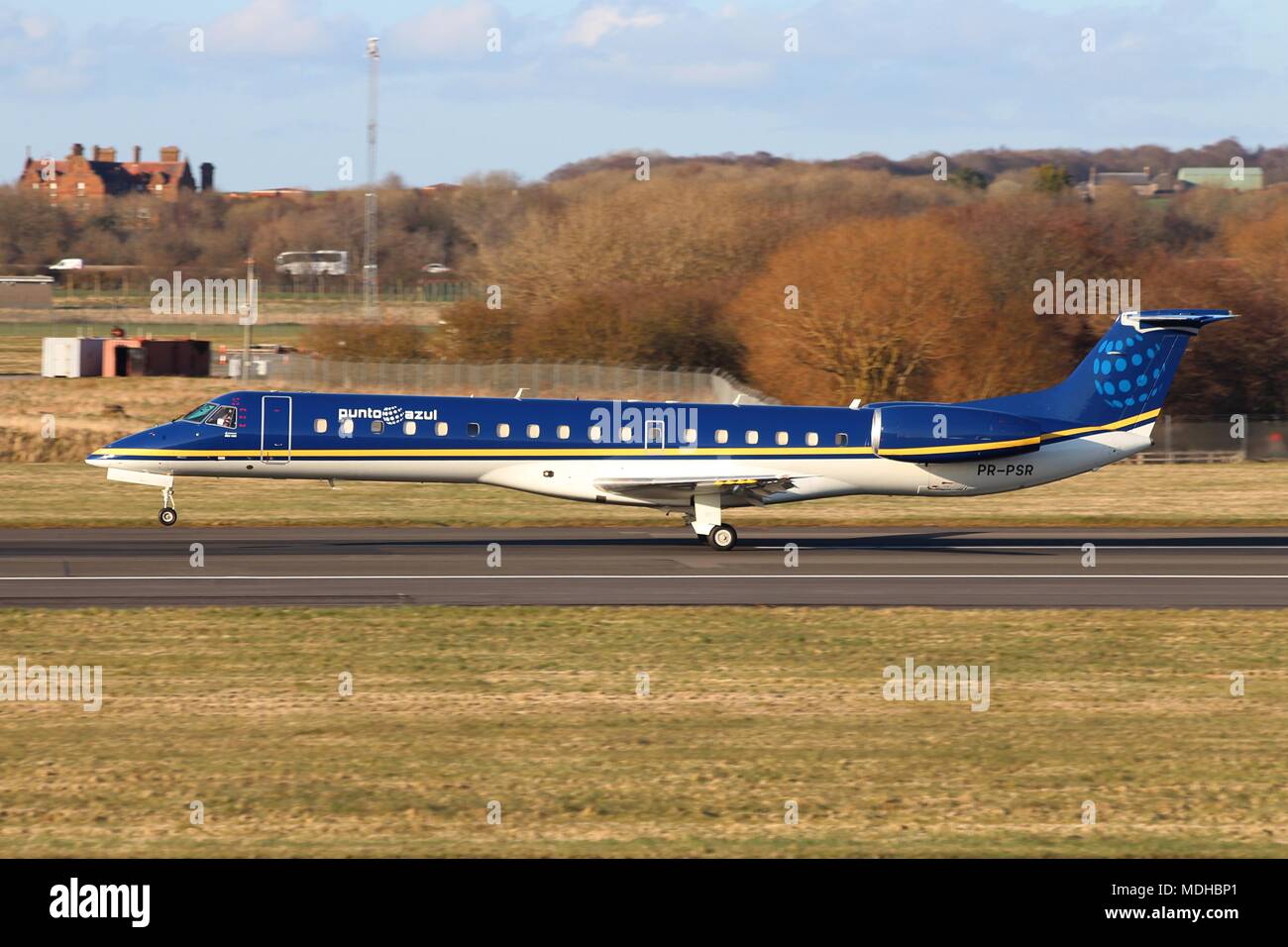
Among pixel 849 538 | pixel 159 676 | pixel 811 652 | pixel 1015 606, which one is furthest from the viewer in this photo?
pixel 849 538

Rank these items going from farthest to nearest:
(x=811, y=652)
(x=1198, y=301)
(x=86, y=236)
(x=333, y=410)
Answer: (x=86, y=236) → (x=1198, y=301) → (x=333, y=410) → (x=811, y=652)

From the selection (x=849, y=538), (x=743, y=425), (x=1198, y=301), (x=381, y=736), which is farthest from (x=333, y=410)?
(x=1198, y=301)

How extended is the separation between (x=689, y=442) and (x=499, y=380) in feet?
92.4

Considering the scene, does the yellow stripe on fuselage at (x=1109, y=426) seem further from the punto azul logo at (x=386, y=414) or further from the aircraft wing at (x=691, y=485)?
the punto azul logo at (x=386, y=414)

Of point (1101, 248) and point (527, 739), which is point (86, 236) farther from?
point (527, 739)

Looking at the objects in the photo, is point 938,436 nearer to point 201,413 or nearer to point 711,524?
point 711,524

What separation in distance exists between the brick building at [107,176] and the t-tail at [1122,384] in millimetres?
130155

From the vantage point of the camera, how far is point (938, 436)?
29.3m

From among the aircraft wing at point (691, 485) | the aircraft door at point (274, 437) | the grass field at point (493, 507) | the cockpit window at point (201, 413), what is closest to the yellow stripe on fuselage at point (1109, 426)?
the aircraft wing at point (691, 485)

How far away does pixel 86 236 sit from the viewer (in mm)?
126125

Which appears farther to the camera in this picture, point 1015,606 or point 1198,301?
point 1198,301

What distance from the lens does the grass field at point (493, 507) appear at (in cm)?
3497

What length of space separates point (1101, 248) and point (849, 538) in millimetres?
43205


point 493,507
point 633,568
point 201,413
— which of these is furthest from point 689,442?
point 493,507
